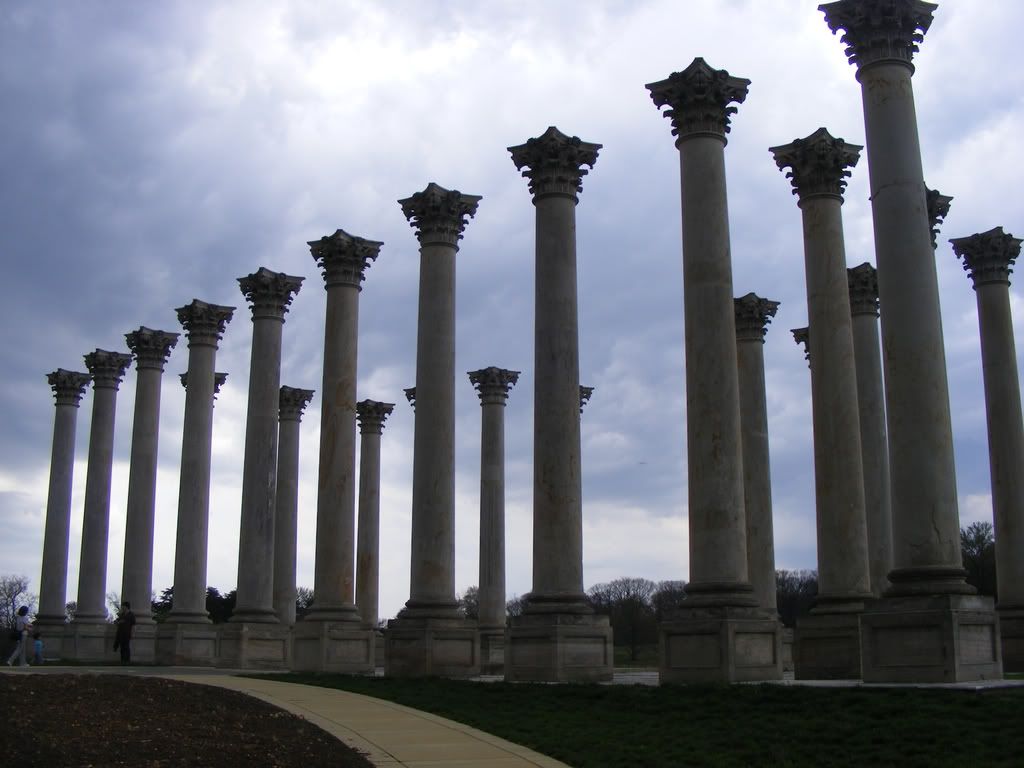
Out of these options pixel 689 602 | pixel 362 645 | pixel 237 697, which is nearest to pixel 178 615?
pixel 362 645

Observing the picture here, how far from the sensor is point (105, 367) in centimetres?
9988

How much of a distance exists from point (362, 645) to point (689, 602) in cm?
2723

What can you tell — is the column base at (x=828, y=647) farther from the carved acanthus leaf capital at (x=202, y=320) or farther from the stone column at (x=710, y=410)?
the carved acanthus leaf capital at (x=202, y=320)

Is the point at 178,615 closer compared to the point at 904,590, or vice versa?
the point at 904,590

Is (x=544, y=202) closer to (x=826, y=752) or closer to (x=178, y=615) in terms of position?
(x=826, y=752)

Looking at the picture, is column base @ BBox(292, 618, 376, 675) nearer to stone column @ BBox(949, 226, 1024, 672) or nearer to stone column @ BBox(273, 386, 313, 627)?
stone column @ BBox(273, 386, 313, 627)

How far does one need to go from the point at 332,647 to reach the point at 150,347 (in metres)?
37.5

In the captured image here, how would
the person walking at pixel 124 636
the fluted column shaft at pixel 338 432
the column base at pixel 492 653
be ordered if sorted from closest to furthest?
the fluted column shaft at pixel 338 432, the column base at pixel 492 653, the person walking at pixel 124 636

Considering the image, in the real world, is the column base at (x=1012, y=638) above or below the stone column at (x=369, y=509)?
below

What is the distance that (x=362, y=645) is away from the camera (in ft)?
227

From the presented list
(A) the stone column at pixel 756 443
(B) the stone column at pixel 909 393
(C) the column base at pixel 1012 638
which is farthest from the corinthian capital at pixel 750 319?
(B) the stone column at pixel 909 393

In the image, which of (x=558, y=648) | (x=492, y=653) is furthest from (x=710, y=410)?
(x=492, y=653)

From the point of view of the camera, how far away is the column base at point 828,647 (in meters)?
53.3

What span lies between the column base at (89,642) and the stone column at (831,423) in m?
60.7
